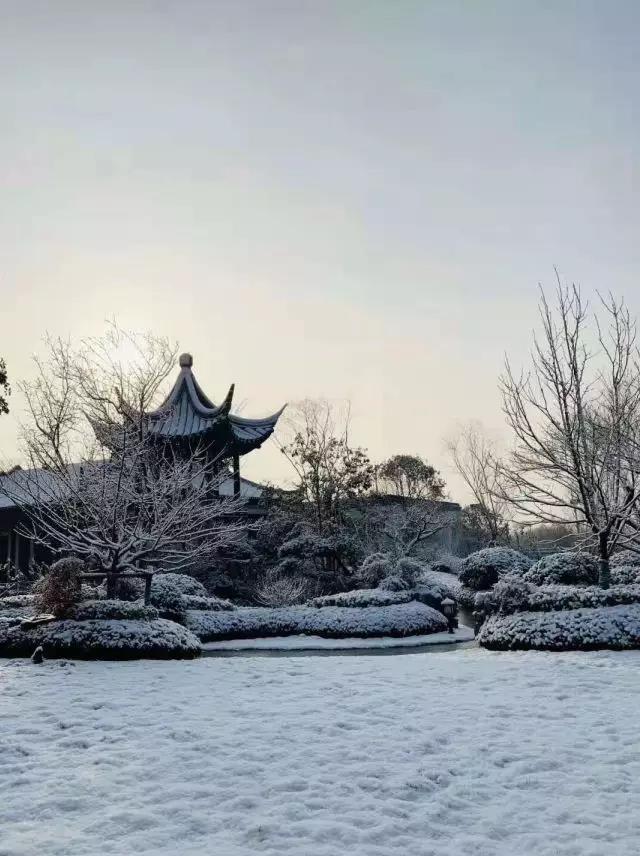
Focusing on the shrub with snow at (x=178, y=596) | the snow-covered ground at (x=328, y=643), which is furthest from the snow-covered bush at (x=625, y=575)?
the shrub with snow at (x=178, y=596)

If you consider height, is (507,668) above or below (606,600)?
below

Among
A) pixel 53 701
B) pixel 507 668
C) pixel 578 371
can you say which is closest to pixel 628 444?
pixel 578 371

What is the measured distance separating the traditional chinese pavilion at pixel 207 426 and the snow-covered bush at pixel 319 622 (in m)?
7.48

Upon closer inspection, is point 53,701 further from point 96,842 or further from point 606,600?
point 606,600

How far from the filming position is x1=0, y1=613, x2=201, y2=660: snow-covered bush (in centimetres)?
999

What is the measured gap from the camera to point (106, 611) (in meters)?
11.0

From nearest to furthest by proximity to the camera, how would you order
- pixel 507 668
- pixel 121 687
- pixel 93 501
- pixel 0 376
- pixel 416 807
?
1. pixel 416 807
2. pixel 121 687
3. pixel 507 668
4. pixel 93 501
5. pixel 0 376

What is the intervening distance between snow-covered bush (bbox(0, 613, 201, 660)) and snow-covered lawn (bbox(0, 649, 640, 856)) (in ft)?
5.32

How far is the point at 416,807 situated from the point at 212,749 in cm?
182

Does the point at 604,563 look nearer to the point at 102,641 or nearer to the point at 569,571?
the point at 569,571

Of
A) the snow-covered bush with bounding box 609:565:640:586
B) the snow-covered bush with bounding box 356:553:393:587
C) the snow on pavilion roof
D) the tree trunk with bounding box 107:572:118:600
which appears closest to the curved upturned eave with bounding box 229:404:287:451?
the snow on pavilion roof

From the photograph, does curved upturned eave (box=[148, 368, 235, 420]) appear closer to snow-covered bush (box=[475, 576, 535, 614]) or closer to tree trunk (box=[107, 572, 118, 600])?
tree trunk (box=[107, 572, 118, 600])

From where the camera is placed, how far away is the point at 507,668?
9.16 metres

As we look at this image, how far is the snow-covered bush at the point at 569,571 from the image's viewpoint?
13.7 metres
